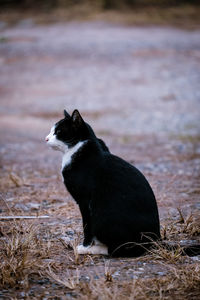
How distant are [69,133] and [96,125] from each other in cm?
A: 987

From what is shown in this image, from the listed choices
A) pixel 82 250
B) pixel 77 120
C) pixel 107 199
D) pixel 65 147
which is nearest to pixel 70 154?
pixel 65 147

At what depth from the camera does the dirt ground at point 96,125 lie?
11.8 ft

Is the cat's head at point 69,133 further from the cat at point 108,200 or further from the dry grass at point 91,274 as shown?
the dry grass at point 91,274

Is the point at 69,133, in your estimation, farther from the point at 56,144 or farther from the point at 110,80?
the point at 110,80

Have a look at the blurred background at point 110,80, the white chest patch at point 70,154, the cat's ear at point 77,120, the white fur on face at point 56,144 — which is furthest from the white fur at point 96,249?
the blurred background at point 110,80

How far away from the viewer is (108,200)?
3.88 meters

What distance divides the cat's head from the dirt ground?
2.73 ft

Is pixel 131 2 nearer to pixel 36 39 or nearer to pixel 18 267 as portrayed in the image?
pixel 36 39

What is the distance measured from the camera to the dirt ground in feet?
11.8

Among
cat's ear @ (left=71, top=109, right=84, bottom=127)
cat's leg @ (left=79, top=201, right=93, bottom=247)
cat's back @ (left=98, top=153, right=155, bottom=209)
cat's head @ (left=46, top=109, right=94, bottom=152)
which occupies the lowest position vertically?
cat's leg @ (left=79, top=201, right=93, bottom=247)

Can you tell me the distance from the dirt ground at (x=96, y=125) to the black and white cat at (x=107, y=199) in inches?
6.9

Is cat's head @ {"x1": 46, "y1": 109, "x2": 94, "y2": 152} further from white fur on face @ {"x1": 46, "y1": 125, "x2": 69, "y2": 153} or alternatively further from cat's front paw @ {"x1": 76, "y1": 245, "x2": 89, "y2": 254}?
cat's front paw @ {"x1": 76, "y1": 245, "x2": 89, "y2": 254}

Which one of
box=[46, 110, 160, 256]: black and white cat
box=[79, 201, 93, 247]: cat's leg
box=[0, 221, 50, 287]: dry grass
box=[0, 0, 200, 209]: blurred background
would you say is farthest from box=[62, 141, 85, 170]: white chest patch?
box=[0, 0, 200, 209]: blurred background

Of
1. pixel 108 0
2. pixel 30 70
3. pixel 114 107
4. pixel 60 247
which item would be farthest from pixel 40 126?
pixel 108 0
